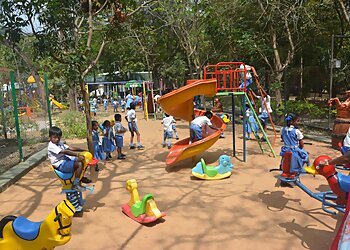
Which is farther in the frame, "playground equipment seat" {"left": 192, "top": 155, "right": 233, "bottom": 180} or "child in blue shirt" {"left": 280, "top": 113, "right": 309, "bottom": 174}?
"playground equipment seat" {"left": 192, "top": 155, "right": 233, "bottom": 180}

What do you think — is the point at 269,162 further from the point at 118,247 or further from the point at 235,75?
the point at 118,247

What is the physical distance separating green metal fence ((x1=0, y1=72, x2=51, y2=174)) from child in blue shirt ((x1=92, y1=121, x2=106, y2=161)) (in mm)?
2197

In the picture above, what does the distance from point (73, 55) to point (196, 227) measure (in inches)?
153

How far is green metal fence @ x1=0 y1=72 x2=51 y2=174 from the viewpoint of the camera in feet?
30.5

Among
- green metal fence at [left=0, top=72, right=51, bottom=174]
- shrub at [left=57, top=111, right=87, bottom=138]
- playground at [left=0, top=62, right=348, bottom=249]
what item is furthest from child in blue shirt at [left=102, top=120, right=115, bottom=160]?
shrub at [left=57, top=111, right=87, bottom=138]

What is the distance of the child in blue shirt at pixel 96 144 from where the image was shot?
7.96 m

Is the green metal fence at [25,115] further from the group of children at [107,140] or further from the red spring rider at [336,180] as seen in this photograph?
the red spring rider at [336,180]

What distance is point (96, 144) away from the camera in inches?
316

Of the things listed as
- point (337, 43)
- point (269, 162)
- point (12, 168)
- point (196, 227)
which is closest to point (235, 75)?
point (269, 162)

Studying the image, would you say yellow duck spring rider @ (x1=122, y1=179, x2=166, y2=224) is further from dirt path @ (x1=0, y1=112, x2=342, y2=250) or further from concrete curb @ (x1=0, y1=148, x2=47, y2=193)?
concrete curb @ (x1=0, y1=148, x2=47, y2=193)

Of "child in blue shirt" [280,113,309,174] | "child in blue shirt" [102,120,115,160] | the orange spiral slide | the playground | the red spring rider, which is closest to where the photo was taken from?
the red spring rider

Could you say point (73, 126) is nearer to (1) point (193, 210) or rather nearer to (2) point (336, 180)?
(1) point (193, 210)

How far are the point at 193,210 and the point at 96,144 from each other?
387 cm

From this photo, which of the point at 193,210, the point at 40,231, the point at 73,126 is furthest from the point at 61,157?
the point at 73,126
